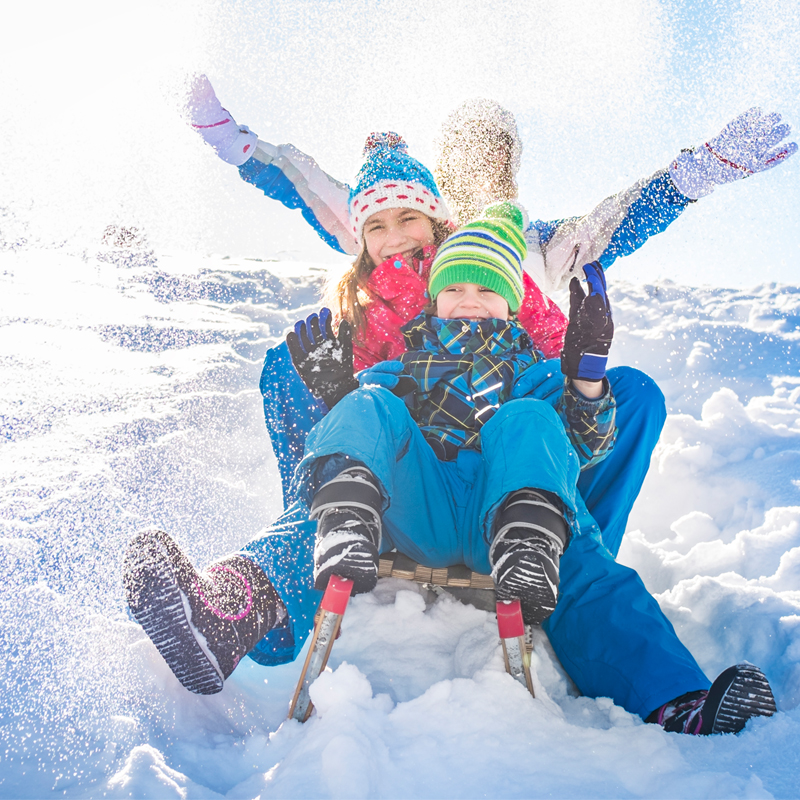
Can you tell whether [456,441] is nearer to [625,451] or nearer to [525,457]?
[525,457]

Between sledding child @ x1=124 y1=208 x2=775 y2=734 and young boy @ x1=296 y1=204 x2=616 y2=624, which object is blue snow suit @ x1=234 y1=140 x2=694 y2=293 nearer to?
young boy @ x1=296 y1=204 x2=616 y2=624

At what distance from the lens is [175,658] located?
1048 millimetres

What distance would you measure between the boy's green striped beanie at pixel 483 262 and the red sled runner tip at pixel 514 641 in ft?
3.68

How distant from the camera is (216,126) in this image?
107 inches

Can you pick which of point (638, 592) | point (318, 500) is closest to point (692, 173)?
point (638, 592)

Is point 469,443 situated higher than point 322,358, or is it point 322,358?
point 322,358

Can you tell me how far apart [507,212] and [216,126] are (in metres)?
1.44

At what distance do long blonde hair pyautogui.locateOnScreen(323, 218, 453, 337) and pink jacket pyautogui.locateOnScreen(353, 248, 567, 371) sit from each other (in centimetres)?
3

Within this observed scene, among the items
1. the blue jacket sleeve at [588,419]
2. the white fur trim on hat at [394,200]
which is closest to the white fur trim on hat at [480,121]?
the white fur trim on hat at [394,200]

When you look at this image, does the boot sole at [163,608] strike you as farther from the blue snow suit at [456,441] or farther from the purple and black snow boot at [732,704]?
the purple and black snow boot at [732,704]

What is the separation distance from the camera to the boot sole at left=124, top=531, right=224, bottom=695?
1019 millimetres

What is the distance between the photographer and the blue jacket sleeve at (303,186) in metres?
2.87

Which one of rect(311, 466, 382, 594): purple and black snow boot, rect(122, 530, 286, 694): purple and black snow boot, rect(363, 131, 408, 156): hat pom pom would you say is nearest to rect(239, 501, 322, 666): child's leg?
rect(122, 530, 286, 694): purple and black snow boot

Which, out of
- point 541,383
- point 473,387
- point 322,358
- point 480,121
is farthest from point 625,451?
point 480,121
